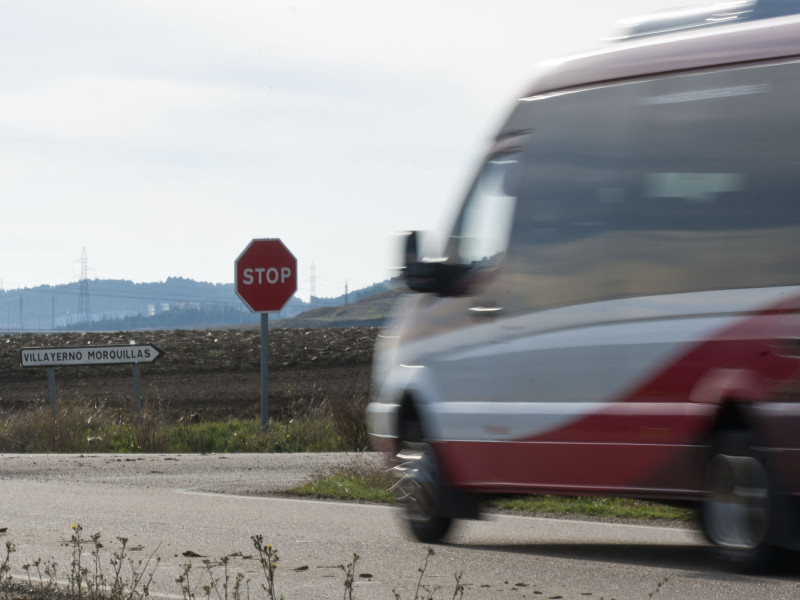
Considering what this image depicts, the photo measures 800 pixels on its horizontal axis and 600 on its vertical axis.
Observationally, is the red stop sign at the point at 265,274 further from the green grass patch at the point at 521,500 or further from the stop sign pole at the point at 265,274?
the green grass patch at the point at 521,500

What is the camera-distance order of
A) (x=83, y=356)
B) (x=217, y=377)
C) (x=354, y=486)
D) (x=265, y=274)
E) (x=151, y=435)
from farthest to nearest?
(x=217, y=377) < (x=83, y=356) < (x=265, y=274) < (x=151, y=435) < (x=354, y=486)

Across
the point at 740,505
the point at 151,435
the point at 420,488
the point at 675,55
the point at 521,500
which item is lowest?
the point at 151,435

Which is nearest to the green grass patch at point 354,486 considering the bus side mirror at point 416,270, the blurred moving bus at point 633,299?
the blurred moving bus at point 633,299

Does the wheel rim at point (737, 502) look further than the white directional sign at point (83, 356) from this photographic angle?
No

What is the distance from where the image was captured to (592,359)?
24.8 ft

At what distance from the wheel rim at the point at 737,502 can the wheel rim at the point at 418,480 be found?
83.2 inches

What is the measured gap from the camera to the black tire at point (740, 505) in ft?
22.0

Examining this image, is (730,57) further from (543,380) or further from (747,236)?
(543,380)

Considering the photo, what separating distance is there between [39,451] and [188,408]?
7502mm

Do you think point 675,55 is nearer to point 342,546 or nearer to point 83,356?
point 342,546

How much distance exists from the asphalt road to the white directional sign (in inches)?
346

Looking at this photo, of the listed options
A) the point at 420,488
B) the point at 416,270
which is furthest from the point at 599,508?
the point at 416,270

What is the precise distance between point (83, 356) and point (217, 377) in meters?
15.3

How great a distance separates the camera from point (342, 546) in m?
8.59
